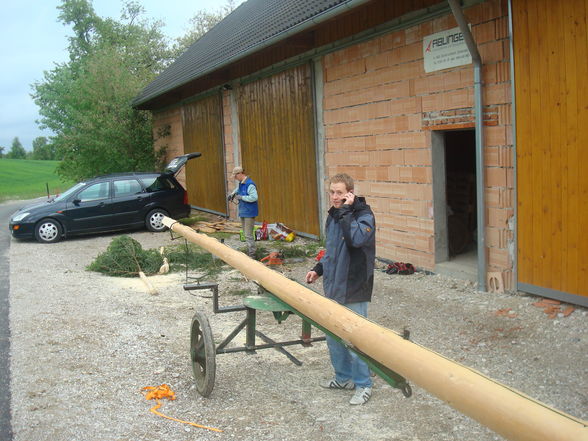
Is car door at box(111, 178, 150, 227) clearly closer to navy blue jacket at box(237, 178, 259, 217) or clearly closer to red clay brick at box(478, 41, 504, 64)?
navy blue jacket at box(237, 178, 259, 217)

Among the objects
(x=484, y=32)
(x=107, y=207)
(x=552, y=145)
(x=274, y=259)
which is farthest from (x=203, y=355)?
(x=107, y=207)

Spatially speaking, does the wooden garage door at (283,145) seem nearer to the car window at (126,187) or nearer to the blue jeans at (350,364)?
the car window at (126,187)

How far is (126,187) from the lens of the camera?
16.0 metres

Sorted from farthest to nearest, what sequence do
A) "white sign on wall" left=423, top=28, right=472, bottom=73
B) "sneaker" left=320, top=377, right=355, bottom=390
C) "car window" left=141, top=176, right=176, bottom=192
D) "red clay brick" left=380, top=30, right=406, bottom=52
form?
"car window" left=141, top=176, right=176, bottom=192 < "red clay brick" left=380, top=30, right=406, bottom=52 < "white sign on wall" left=423, top=28, right=472, bottom=73 < "sneaker" left=320, top=377, right=355, bottom=390

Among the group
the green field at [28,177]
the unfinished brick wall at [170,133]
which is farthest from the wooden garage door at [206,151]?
the green field at [28,177]

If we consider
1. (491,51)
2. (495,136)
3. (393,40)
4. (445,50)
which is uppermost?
(393,40)

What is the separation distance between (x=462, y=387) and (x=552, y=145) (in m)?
5.31

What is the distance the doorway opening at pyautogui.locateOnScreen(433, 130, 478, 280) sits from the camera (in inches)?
355

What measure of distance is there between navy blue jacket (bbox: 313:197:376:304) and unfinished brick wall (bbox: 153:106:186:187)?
18065 mm

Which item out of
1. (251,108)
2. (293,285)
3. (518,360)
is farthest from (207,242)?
(251,108)

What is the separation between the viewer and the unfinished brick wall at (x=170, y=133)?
A: 2231 cm

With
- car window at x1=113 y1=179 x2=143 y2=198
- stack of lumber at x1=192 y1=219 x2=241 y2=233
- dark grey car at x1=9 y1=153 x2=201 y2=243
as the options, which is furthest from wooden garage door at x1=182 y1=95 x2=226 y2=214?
car window at x1=113 y1=179 x2=143 y2=198

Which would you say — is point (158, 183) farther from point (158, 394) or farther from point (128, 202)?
point (158, 394)

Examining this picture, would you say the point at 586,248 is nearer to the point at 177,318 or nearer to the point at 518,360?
the point at 518,360
